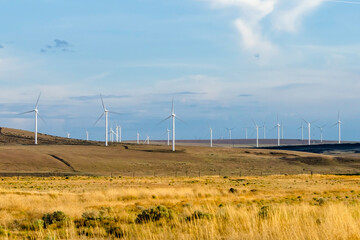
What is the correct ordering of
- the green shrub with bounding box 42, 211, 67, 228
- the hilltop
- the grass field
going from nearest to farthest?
1. the grass field
2. the green shrub with bounding box 42, 211, 67, 228
3. the hilltop

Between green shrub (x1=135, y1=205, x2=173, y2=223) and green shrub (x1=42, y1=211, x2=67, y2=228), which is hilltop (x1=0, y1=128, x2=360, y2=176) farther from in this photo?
green shrub (x1=135, y1=205, x2=173, y2=223)

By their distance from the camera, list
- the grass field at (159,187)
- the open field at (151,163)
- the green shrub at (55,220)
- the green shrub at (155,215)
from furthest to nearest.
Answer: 1. the open field at (151,163)
2. the green shrub at (155,215)
3. the green shrub at (55,220)
4. the grass field at (159,187)

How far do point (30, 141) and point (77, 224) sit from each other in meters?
164

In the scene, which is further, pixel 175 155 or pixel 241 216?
pixel 175 155

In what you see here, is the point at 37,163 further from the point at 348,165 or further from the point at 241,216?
the point at 241,216

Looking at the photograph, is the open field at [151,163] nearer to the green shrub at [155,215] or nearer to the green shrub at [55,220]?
the green shrub at [55,220]

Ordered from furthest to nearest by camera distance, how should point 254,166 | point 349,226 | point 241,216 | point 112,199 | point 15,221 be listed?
point 254,166
point 112,199
point 15,221
point 241,216
point 349,226

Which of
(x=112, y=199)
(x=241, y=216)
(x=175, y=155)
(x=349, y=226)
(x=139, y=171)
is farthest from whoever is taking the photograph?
(x=175, y=155)

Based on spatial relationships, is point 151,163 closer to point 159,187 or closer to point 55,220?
point 159,187

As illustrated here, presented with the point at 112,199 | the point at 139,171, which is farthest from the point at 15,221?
the point at 139,171

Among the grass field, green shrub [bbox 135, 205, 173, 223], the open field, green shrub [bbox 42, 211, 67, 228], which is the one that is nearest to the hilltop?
the open field

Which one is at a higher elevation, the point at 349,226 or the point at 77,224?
the point at 349,226

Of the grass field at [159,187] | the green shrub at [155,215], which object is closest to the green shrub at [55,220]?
the grass field at [159,187]

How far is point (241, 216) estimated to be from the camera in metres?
18.7
